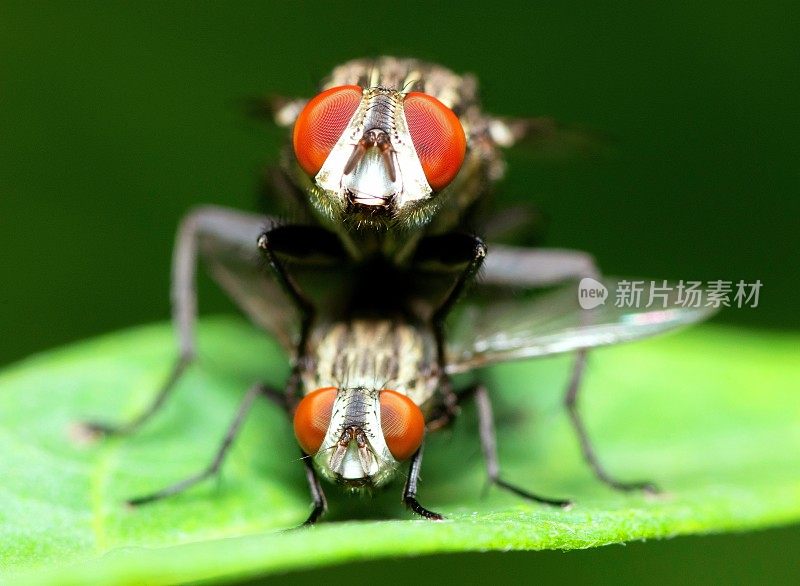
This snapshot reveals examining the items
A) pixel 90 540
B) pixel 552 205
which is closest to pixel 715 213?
pixel 552 205

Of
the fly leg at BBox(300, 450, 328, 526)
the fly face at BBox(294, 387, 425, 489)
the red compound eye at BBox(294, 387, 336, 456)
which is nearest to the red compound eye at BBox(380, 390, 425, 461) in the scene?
the fly face at BBox(294, 387, 425, 489)

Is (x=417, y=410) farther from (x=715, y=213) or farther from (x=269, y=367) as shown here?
(x=715, y=213)

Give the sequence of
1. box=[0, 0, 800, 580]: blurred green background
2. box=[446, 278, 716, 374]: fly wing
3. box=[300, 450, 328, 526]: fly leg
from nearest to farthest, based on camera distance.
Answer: box=[300, 450, 328, 526]: fly leg
box=[446, 278, 716, 374]: fly wing
box=[0, 0, 800, 580]: blurred green background

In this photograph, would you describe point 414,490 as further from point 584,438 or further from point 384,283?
point 584,438

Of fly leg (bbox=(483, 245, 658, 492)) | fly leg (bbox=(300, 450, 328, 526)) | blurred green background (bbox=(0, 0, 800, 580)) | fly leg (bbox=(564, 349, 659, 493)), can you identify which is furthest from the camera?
blurred green background (bbox=(0, 0, 800, 580))

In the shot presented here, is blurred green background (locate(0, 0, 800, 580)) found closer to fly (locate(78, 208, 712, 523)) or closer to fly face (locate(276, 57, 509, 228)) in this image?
fly (locate(78, 208, 712, 523))

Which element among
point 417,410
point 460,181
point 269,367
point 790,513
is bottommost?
point 790,513
